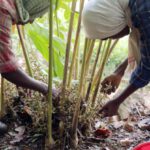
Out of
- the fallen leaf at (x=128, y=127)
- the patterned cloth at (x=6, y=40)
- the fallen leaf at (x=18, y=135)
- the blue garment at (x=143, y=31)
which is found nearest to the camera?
the blue garment at (x=143, y=31)

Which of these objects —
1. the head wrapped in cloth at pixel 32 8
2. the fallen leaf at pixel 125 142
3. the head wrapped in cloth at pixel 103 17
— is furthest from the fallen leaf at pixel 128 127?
the head wrapped in cloth at pixel 32 8

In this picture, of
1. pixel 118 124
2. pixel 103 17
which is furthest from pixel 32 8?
pixel 118 124

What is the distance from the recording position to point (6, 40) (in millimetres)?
1351

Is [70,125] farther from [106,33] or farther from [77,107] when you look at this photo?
[106,33]

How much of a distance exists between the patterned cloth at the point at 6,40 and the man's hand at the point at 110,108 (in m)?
0.37

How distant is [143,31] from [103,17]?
14 centimetres

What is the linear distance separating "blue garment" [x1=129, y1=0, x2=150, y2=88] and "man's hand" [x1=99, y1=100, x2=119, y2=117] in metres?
0.12

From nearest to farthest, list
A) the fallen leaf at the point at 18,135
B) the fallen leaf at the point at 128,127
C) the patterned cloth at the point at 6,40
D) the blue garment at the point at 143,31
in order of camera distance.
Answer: the blue garment at the point at 143,31, the patterned cloth at the point at 6,40, the fallen leaf at the point at 18,135, the fallen leaf at the point at 128,127

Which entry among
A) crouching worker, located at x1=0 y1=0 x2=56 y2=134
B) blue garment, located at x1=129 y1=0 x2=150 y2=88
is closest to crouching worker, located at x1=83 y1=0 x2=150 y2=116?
blue garment, located at x1=129 y1=0 x2=150 y2=88

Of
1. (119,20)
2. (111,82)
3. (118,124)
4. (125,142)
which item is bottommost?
(125,142)

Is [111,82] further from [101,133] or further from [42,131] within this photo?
[42,131]

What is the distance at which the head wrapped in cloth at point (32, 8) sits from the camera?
148cm

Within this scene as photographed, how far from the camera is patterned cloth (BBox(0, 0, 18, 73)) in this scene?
134 cm

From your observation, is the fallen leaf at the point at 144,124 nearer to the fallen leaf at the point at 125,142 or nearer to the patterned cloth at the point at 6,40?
the fallen leaf at the point at 125,142
